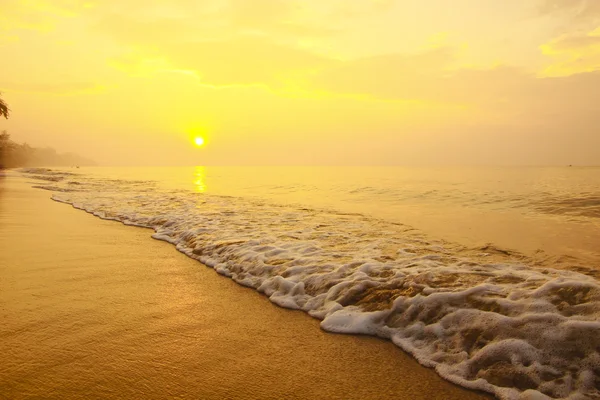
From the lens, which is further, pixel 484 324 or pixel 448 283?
pixel 448 283

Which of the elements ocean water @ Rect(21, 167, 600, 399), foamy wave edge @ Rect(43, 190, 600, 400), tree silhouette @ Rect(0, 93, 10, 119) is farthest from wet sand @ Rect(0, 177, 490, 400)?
tree silhouette @ Rect(0, 93, 10, 119)

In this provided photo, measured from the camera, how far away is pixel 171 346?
11.2 feet

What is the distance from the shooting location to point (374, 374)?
308 cm

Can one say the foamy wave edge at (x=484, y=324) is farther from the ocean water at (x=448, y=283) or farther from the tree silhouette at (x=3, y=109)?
the tree silhouette at (x=3, y=109)

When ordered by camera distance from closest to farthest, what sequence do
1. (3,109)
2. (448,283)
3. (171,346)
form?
1. (171,346)
2. (448,283)
3. (3,109)

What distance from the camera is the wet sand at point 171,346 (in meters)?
2.76

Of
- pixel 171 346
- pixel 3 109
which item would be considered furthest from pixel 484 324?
pixel 3 109

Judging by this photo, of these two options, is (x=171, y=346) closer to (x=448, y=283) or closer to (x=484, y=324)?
(x=484, y=324)

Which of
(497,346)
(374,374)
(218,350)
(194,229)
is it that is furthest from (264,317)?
(194,229)

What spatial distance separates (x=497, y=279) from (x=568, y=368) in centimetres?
224

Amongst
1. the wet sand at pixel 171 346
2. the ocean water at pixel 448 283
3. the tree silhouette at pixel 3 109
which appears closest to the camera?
the wet sand at pixel 171 346

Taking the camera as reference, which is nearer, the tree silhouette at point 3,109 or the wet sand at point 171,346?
the wet sand at point 171,346

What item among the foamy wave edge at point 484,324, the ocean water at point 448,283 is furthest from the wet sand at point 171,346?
the ocean water at point 448,283

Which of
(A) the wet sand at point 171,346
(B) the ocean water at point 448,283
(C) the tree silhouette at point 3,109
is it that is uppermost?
(C) the tree silhouette at point 3,109
